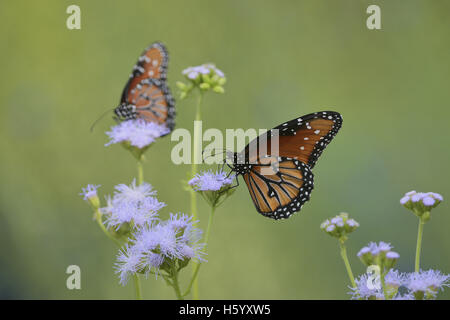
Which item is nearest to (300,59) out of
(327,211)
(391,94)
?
(391,94)

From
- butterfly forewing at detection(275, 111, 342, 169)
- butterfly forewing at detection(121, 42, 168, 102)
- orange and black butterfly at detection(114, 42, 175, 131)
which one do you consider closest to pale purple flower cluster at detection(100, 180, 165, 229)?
butterfly forewing at detection(275, 111, 342, 169)

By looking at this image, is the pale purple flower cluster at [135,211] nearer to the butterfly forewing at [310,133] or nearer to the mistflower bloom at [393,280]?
the butterfly forewing at [310,133]

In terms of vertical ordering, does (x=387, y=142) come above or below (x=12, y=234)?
above

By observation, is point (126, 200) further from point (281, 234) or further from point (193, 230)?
point (281, 234)

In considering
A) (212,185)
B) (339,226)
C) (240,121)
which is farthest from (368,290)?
(240,121)

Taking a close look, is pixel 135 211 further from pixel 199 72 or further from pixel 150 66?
pixel 150 66

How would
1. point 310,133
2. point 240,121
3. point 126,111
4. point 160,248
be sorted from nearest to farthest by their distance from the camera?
point 160,248, point 310,133, point 126,111, point 240,121
